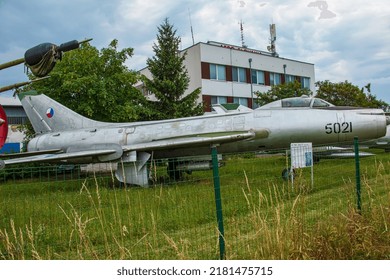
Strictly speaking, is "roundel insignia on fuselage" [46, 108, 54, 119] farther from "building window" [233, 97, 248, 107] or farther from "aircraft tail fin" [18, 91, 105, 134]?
"building window" [233, 97, 248, 107]

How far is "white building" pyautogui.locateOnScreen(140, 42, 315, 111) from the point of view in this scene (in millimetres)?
28641

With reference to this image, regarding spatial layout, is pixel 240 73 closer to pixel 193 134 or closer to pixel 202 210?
pixel 193 134

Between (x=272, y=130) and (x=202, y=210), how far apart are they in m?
4.41

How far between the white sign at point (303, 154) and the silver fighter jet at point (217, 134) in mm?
1860

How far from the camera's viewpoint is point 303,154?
791 centimetres

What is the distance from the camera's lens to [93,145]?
11.3 m

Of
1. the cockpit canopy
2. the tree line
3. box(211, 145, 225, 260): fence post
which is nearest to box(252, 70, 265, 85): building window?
the tree line

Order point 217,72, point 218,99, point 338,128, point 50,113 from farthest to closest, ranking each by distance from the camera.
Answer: point 218,99
point 217,72
point 50,113
point 338,128

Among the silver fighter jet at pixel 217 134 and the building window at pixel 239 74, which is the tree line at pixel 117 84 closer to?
the silver fighter jet at pixel 217 134

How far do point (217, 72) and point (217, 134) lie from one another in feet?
65.6

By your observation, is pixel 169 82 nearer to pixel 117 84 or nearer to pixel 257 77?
pixel 117 84

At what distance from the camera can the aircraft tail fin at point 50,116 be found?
1270cm

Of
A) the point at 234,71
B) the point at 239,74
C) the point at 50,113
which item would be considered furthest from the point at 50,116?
the point at 239,74
